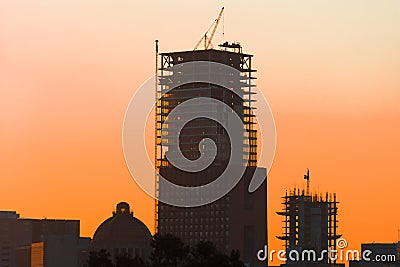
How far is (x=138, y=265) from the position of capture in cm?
14012

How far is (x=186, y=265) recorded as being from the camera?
132625 mm

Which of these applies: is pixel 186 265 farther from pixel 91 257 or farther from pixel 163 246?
pixel 91 257

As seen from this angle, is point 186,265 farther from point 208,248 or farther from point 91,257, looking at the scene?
point 91,257

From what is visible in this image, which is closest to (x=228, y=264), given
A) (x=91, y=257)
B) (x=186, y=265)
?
(x=186, y=265)

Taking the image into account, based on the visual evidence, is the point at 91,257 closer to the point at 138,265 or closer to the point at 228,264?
the point at 138,265

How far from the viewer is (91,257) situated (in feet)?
476

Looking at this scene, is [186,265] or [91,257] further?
[91,257]

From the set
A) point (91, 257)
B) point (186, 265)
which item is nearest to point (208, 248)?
point (186, 265)

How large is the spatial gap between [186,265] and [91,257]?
15278 millimetres

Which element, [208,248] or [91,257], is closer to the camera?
[208,248]

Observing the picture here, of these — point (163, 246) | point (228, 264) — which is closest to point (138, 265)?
point (163, 246)

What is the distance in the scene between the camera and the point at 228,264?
130m

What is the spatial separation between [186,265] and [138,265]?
8711 millimetres

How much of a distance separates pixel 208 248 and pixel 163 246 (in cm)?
492
